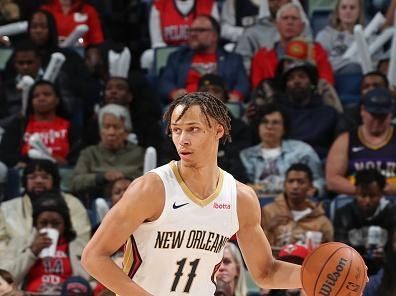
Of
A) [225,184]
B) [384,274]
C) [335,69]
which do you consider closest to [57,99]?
[335,69]

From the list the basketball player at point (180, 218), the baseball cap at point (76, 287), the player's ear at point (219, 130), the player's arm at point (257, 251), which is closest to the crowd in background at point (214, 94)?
the baseball cap at point (76, 287)

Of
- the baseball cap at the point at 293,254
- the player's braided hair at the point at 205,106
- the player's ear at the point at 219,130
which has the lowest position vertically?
the baseball cap at the point at 293,254

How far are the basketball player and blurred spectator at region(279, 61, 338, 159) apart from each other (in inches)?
182

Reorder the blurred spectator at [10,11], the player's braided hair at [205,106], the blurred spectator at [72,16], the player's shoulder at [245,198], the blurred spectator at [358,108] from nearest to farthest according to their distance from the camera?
1. the player's braided hair at [205,106]
2. the player's shoulder at [245,198]
3. the blurred spectator at [358,108]
4. the blurred spectator at [72,16]
5. the blurred spectator at [10,11]

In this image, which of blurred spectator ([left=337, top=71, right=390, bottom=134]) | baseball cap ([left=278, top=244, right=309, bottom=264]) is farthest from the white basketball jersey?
blurred spectator ([left=337, top=71, right=390, bottom=134])

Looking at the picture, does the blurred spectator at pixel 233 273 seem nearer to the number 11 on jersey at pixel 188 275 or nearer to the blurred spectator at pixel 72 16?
the number 11 on jersey at pixel 188 275

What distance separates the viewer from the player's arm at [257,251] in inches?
219

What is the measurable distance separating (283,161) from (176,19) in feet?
8.67

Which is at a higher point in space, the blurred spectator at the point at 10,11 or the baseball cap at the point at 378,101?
the blurred spectator at the point at 10,11

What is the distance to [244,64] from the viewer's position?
37.0 feet

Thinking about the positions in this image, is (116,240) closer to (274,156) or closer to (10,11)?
(274,156)

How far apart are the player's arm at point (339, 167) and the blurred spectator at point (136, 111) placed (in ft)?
4.95

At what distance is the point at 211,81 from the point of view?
10.2 metres

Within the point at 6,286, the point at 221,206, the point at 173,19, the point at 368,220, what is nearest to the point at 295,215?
the point at 368,220
